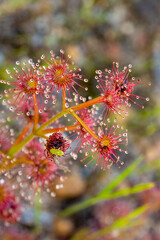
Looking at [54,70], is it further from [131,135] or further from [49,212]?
[131,135]

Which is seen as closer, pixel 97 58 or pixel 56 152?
pixel 56 152

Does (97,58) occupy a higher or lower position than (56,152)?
higher

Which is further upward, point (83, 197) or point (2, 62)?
point (2, 62)

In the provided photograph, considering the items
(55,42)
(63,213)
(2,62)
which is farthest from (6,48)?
(63,213)

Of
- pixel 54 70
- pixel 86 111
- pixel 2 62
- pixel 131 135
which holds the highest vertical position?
pixel 2 62

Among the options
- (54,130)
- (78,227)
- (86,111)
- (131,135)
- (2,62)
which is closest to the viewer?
(54,130)

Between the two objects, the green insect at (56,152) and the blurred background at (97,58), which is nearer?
the green insect at (56,152)

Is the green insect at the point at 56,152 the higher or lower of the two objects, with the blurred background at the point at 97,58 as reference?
lower

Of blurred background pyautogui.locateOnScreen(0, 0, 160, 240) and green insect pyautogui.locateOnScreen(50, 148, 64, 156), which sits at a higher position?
blurred background pyautogui.locateOnScreen(0, 0, 160, 240)
